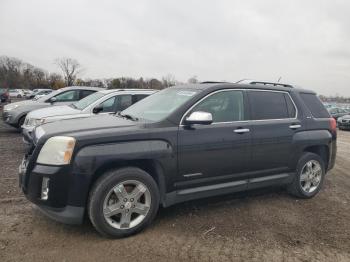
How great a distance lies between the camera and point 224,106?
14.8 feet

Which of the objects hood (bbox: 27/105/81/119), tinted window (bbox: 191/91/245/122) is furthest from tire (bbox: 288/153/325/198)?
hood (bbox: 27/105/81/119)

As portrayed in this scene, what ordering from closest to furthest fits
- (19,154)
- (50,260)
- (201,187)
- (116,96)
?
(50,260) → (201,187) → (19,154) → (116,96)

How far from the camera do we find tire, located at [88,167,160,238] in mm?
3477

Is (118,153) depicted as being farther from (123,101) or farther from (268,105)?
(123,101)

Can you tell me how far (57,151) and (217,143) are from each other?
6.42 feet

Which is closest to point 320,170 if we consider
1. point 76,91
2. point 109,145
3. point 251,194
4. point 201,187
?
point 251,194

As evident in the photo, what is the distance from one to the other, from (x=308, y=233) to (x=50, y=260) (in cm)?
295

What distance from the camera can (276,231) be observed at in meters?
4.00

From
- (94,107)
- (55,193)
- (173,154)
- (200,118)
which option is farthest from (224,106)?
(94,107)

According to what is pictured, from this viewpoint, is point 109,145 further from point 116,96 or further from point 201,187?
point 116,96

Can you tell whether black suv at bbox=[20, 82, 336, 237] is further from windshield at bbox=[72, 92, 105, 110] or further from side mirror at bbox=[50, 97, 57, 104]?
side mirror at bbox=[50, 97, 57, 104]

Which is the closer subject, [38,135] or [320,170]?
[38,135]

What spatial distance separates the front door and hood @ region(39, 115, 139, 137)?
0.74 meters

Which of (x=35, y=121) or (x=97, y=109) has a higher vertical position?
(x=97, y=109)
